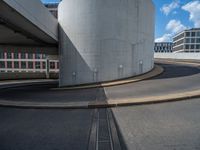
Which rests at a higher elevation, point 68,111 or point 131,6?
point 131,6

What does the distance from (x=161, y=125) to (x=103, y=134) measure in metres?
1.57

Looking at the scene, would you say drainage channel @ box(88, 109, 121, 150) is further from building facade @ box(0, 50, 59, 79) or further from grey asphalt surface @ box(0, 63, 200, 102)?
building facade @ box(0, 50, 59, 79)

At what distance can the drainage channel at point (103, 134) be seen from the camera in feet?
9.32

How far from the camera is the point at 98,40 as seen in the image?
1220cm

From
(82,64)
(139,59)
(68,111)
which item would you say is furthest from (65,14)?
(68,111)

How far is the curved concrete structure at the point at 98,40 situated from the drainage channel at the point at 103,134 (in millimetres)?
7986

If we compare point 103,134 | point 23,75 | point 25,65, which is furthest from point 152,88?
point 25,65

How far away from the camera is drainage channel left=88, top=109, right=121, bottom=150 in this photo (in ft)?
9.32

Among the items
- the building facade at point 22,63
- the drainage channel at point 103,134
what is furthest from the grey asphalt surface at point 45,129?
the building facade at point 22,63

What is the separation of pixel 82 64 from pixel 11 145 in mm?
9932

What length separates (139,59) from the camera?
44.9 feet

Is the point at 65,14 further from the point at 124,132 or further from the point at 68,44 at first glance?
the point at 124,132

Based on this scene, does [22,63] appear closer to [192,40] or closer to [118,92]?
[118,92]

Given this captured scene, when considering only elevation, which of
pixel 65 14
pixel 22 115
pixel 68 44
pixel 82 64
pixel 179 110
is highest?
pixel 65 14
